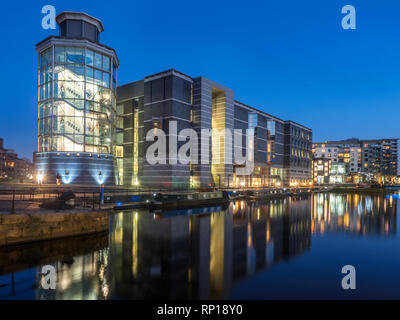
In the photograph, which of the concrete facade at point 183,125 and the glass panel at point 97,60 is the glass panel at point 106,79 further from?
the concrete facade at point 183,125

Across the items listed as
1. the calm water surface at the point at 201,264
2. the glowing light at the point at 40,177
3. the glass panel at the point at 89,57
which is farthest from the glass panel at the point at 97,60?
the calm water surface at the point at 201,264

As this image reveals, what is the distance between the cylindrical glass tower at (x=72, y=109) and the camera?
177ft

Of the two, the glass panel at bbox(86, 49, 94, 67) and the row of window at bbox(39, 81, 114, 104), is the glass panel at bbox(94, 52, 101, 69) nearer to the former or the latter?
the glass panel at bbox(86, 49, 94, 67)

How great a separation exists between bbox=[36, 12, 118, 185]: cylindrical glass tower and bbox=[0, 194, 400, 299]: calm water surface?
3556 centimetres

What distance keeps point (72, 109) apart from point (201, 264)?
52996 millimetres

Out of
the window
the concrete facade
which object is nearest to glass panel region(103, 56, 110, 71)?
A: the concrete facade

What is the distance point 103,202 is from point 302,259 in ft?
74.9

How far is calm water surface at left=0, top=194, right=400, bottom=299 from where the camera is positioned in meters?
10.8

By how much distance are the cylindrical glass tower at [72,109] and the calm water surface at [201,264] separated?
3556 cm

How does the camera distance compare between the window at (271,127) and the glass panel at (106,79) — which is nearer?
the glass panel at (106,79)
